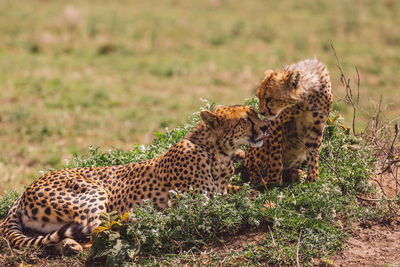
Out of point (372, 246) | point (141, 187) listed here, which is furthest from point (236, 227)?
point (372, 246)

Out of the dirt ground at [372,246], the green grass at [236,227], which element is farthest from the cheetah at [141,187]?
the dirt ground at [372,246]

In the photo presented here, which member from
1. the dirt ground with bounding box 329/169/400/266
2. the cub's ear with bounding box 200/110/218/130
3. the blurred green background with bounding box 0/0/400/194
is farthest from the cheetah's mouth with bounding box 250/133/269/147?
the blurred green background with bounding box 0/0/400/194

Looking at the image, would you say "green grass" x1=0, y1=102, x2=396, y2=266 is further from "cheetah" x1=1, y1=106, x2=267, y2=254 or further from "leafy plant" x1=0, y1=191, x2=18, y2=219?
"leafy plant" x1=0, y1=191, x2=18, y2=219

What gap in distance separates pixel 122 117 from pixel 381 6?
1077cm

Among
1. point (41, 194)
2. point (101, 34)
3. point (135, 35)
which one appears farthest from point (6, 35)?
point (41, 194)

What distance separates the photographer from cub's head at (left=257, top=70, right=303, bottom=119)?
4395 mm

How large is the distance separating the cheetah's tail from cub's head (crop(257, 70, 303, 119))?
178 centimetres

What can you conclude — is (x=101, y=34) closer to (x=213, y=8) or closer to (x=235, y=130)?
(x=213, y=8)

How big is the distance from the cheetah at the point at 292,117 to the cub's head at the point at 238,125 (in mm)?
185

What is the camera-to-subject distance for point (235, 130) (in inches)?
167

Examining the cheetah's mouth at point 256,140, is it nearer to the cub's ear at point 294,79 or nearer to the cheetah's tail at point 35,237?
the cub's ear at point 294,79

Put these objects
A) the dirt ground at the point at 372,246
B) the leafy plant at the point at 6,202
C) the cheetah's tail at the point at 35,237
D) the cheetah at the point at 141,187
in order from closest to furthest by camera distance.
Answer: the dirt ground at the point at 372,246 < the cheetah's tail at the point at 35,237 < the cheetah at the point at 141,187 < the leafy plant at the point at 6,202

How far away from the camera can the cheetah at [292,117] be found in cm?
442

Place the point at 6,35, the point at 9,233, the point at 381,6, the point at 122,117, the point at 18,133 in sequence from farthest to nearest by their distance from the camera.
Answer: the point at 381,6, the point at 6,35, the point at 122,117, the point at 18,133, the point at 9,233
